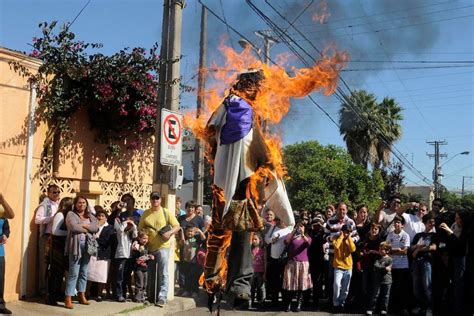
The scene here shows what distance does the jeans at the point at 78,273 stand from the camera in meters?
8.84

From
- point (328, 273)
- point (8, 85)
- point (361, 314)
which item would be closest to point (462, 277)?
point (361, 314)

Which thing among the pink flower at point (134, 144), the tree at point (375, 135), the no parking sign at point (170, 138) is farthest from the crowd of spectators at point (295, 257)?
the tree at point (375, 135)

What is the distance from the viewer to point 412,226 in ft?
34.9

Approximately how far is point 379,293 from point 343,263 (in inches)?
30.8

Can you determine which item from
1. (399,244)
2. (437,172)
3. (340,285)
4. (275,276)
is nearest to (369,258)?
(399,244)

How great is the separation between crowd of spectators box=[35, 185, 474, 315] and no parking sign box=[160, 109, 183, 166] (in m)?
0.64

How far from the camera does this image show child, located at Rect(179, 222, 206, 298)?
11.1 metres

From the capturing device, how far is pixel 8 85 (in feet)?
29.8

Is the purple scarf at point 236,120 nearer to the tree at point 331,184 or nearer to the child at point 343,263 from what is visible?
the child at point 343,263

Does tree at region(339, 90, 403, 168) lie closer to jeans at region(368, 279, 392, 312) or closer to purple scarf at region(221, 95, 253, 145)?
jeans at region(368, 279, 392, 312)

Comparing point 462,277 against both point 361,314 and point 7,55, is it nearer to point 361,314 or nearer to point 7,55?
point 361,314

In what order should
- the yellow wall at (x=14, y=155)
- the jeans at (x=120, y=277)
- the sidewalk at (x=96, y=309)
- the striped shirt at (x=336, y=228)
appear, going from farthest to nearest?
the striped shirt at (x=336, y=228)
the jeans at (x=120, y=277)
the yellow wall at (x=14, y=155)
the sidewalk at (x=96, y=309)

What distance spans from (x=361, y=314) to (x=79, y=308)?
15.3 ft

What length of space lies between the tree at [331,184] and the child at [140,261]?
2120cm
